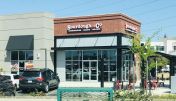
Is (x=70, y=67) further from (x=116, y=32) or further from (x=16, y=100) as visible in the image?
→ (x=16, y=100)

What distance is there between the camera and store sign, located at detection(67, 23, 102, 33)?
153 feet

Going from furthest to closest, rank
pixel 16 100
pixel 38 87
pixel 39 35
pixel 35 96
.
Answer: pixel 39 35 < pixel 38 87 < pixel 35 96 < pixel 16 100

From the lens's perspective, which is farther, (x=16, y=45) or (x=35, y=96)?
(x=16, y=45)

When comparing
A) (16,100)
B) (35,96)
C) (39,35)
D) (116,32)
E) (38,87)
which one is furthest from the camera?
(39,35)

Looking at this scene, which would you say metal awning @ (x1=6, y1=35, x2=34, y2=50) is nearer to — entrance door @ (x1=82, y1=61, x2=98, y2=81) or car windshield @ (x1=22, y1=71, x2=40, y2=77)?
entrance door @ (x1=82, y1=61, x2=98, y2=81)

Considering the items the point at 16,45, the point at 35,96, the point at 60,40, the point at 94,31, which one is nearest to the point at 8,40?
the point at 16,45

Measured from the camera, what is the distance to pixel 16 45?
49094 millimetres

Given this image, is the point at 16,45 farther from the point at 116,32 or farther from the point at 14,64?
the point at 116,32

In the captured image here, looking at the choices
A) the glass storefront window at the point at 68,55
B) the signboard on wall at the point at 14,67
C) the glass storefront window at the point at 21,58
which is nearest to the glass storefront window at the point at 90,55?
the glass storefront window at the point at 68,55

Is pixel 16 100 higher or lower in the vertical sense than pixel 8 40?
lower

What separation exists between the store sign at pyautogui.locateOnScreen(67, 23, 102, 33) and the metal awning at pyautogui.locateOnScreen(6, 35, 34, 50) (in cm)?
429

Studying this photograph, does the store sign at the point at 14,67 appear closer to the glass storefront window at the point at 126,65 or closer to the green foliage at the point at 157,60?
the glass storefront window at the point at 126,65

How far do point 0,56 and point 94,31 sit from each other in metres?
11.5

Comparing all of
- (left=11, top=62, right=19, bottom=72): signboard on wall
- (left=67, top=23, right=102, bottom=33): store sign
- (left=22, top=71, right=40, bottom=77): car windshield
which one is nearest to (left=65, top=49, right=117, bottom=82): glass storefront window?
(left=67, top=23, right=102, bottom=33): store sign
